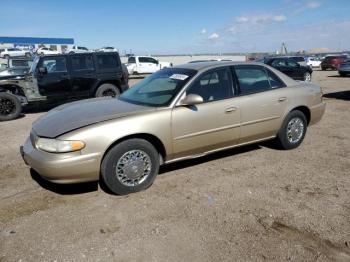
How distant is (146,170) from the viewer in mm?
4250

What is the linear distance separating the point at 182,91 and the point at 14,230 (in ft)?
Answer: 8.31

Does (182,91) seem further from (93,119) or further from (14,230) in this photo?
(14,230)

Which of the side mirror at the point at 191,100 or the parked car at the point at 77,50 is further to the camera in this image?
the parked car at the point at 77,50

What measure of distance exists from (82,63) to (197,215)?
8.27 m

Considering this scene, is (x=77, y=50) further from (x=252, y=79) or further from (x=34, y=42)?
(x=34, y=42)

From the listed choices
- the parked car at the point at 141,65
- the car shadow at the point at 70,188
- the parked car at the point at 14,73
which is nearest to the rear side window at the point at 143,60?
the parked car at the point at 141,65

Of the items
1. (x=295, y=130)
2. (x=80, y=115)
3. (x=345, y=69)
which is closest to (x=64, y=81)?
(x=80, y=115)

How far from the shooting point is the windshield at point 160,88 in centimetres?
454

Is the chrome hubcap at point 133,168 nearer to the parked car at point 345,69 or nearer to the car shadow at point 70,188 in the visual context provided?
the car shadow at point 70,188

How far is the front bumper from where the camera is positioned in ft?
12.2

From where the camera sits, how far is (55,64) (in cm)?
1038

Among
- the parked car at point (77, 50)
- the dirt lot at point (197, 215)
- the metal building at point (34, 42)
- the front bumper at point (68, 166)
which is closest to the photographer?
the dirt lot at point (197, 215)

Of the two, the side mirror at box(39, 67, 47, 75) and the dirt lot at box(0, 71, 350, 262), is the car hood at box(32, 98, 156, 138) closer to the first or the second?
the dirt lot at box(0, 71, 350, 262)

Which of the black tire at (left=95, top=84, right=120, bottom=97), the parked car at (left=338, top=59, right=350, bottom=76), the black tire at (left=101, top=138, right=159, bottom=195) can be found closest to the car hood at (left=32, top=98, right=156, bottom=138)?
the black tire at (left=101, top=138, right=159, bottom=195)
